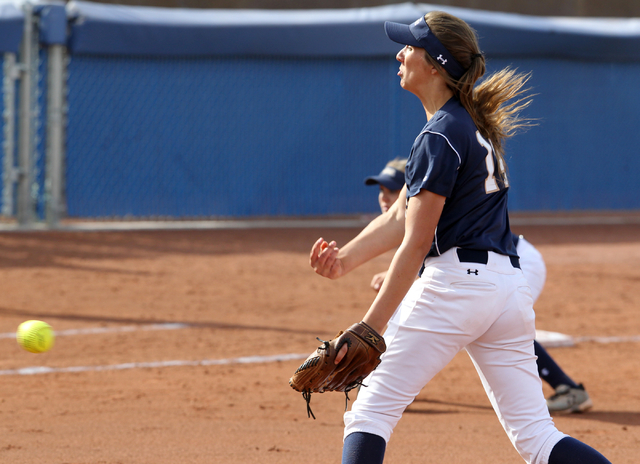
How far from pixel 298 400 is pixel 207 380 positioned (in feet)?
2.52

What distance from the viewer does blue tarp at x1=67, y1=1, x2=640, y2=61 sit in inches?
519

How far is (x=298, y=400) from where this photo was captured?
4.95 m

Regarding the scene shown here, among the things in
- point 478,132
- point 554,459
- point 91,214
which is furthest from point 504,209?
point 91,214

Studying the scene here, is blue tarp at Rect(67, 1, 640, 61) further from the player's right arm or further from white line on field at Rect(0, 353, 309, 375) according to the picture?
the player's right arm

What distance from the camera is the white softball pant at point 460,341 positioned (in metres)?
2.55

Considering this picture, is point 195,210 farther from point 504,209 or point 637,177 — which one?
point 504,209

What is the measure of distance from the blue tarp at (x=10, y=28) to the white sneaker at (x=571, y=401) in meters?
10.8

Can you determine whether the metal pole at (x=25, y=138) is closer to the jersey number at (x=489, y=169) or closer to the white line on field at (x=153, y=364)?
the white line on field at (x=153, y=364)

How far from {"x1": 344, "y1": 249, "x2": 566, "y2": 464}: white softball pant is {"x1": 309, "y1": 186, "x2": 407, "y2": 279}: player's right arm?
36 cm

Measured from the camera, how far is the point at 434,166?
2.46 m

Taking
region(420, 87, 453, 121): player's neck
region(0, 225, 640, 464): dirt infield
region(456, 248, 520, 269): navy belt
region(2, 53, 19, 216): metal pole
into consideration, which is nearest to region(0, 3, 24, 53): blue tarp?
region(2, 53, 19, 216): metal pole

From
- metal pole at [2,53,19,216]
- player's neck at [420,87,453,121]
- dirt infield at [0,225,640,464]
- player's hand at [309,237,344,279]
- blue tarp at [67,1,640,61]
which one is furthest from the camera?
blue tarp at [67,1,640,61]

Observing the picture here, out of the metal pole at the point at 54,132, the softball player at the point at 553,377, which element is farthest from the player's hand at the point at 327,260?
the metal pole at the point at 54,132

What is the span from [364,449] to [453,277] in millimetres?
643
